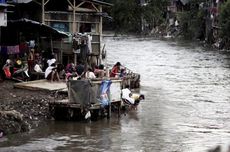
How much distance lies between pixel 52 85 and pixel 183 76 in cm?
1575

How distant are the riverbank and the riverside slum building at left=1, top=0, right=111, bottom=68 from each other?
5.43 m

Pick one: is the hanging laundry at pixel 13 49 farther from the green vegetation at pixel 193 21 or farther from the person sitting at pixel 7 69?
the green vegetation at pixel 193 21

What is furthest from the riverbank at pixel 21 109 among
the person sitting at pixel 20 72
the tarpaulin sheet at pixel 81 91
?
the person sitting at pixel 20 72

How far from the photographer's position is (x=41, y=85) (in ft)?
65.5

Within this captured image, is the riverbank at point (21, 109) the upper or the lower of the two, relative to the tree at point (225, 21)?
lower

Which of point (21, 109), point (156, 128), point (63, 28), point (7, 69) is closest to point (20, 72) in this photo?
point (7, 69)

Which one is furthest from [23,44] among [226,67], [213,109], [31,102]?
[226,67]

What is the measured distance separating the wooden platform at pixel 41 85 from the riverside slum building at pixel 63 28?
3488mm

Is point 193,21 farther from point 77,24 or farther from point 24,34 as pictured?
point 24,34

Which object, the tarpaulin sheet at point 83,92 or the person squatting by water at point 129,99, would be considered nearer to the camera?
the tarpaulin sheet at point 83,92

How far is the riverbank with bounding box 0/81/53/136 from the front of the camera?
48.5 feet

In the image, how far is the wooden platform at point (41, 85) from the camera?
1917cm

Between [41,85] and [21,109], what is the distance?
3567 mm

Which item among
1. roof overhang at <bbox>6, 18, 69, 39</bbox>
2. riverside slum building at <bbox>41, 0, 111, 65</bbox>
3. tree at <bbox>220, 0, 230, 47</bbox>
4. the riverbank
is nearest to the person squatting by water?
the riverbank
